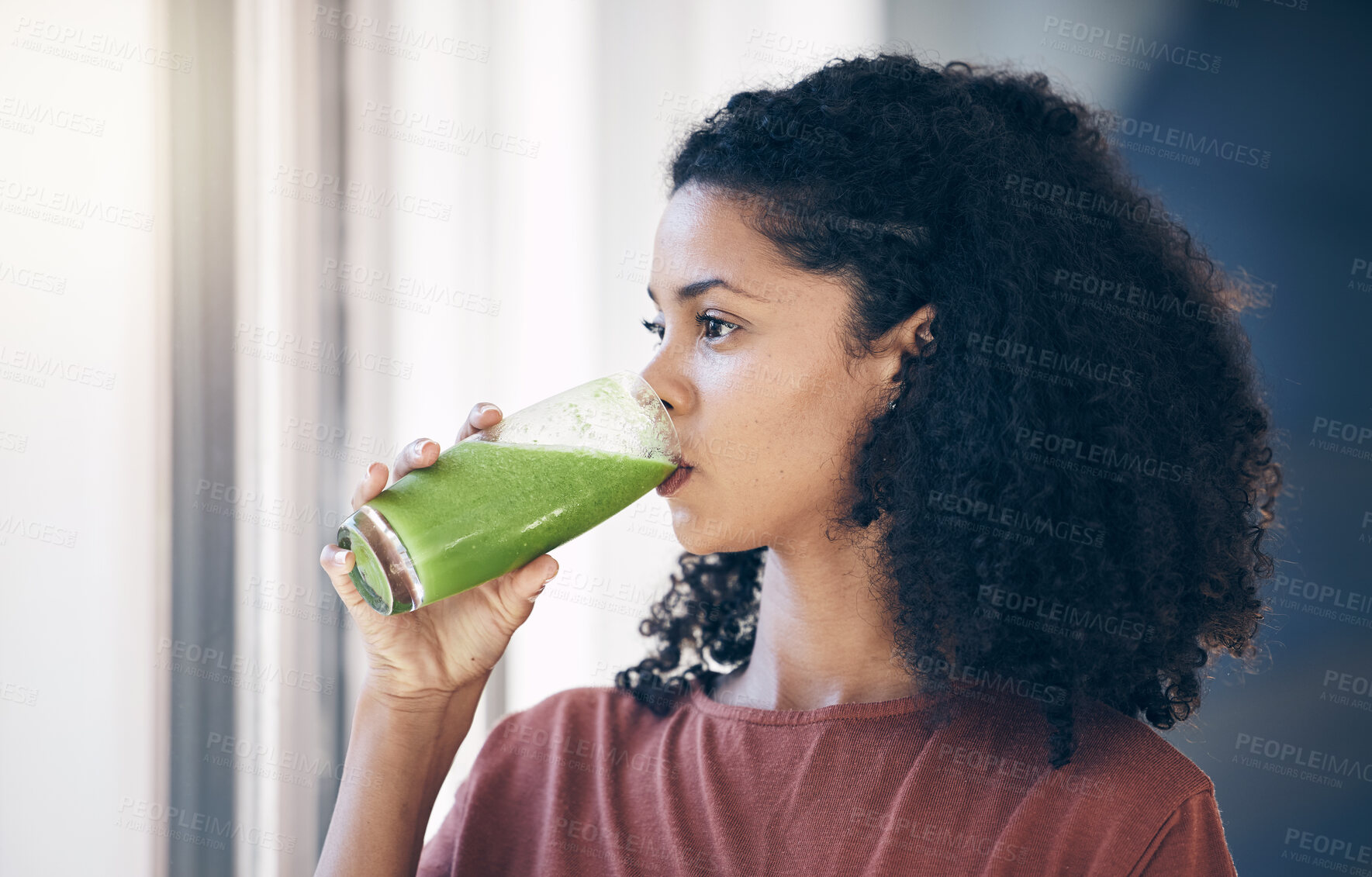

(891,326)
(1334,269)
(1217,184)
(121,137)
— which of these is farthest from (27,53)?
(1334,269)

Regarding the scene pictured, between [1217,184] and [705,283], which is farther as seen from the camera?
[1217,184]

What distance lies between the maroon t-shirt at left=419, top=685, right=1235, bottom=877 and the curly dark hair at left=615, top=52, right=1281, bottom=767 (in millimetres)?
59

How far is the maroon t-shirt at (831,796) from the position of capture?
106 cm

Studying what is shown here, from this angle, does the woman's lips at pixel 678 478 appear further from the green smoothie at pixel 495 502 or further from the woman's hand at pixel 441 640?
the woman's hand at pixel 441 640

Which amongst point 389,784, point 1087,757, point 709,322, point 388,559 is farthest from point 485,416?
point 1087,757

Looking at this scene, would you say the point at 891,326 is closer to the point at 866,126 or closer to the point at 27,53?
the point at 866,126

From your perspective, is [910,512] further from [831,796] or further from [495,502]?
[495,502]

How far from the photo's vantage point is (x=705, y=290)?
3.89 feet

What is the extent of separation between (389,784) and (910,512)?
2.44ft

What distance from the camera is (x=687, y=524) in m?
1.20

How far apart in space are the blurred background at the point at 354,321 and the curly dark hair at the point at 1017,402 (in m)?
0.59

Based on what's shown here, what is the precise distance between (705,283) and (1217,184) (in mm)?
1160

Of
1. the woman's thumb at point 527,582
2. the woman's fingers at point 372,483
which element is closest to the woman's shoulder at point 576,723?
the woman's thumb at point 527,582

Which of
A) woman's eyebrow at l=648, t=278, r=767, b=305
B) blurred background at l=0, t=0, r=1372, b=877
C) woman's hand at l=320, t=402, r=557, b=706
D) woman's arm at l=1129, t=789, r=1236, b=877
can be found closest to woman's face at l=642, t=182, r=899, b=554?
woman's eyebrow at l=648, t=278, r=767, b=305
